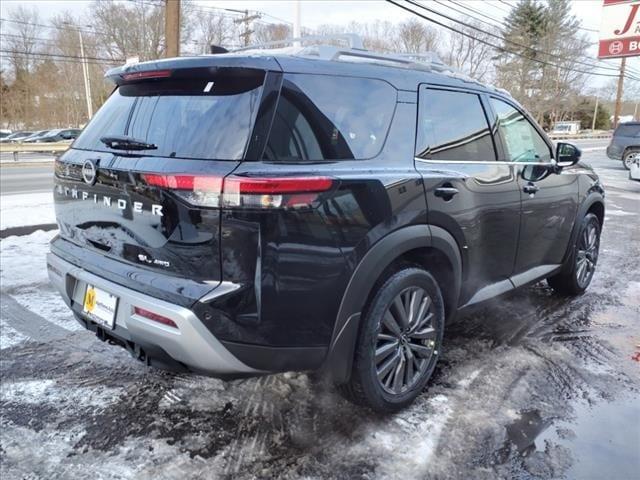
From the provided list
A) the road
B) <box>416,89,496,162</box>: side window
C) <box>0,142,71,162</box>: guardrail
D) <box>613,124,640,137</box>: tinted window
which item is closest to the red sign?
<box>416,89,496,162</box>: side window

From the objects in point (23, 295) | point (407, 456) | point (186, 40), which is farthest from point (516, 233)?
point (186, 40)

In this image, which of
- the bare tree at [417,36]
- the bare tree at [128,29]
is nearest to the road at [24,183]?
the bare tree at [128,29]

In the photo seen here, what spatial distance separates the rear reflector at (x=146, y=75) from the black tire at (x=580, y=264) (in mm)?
3786

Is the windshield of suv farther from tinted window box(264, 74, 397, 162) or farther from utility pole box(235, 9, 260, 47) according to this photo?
utility pole box(235, 9, 260, 47)

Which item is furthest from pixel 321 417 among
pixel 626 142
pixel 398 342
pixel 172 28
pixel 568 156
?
pixel 626 142

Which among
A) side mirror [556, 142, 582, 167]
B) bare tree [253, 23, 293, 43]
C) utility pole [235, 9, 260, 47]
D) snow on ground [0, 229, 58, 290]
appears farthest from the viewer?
bare tree [253, 23, 293, 43]

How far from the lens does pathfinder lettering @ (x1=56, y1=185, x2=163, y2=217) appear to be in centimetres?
234

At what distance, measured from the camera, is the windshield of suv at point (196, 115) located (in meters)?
2.32

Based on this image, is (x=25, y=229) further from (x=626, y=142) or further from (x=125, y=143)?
(x=626, y=142)

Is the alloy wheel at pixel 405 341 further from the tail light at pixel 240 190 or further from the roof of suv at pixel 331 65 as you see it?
the roof of suv at pixel 331 65

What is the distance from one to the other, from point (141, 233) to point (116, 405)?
120cm

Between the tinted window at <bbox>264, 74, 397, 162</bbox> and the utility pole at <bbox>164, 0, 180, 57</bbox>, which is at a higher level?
the utility pole at <bbox>164, 0, 180, 57</bbox>

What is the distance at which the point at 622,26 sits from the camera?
1055cm

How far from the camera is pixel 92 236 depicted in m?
2.77
